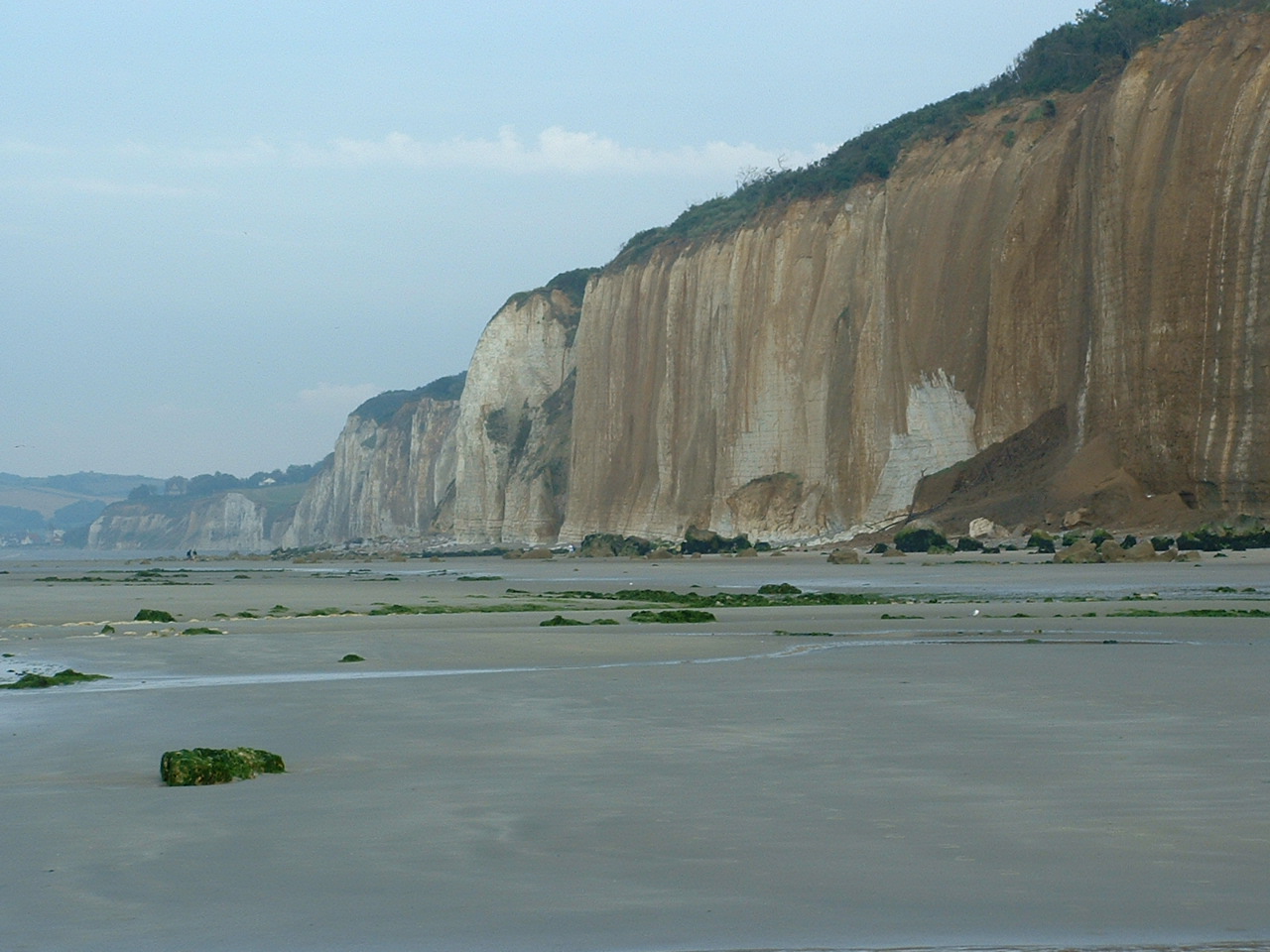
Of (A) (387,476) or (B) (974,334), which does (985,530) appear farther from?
(A) (387,476)

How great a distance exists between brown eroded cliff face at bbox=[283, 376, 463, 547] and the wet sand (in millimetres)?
80643

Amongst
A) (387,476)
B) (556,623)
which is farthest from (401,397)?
(556,623)

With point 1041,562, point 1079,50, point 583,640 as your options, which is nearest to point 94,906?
point 583,640

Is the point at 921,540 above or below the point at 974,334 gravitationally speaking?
below

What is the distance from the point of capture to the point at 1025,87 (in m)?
48.9

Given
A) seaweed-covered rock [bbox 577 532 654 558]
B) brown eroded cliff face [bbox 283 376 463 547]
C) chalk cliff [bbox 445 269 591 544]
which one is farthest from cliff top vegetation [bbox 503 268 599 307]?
→ seaweed-covered rock [bbox 577 532 654 558]

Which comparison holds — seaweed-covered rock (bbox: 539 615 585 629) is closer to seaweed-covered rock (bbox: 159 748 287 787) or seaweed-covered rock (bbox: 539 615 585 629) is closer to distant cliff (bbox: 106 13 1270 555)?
seaweed-covered rock (bbox: 159 748 287 787)

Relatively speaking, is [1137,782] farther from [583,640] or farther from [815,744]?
[583,640]

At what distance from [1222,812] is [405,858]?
2.61m

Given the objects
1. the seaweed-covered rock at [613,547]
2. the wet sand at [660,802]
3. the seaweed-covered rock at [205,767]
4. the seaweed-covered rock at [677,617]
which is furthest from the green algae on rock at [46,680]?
the seaweed-covered rock at [613,547]

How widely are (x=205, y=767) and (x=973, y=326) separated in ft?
131

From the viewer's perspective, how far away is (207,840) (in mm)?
4625

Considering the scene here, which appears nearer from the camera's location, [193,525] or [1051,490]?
[1051,490]

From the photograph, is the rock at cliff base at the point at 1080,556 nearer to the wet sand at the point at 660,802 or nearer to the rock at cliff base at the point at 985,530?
the rock at cliff base at the point at 985,530
